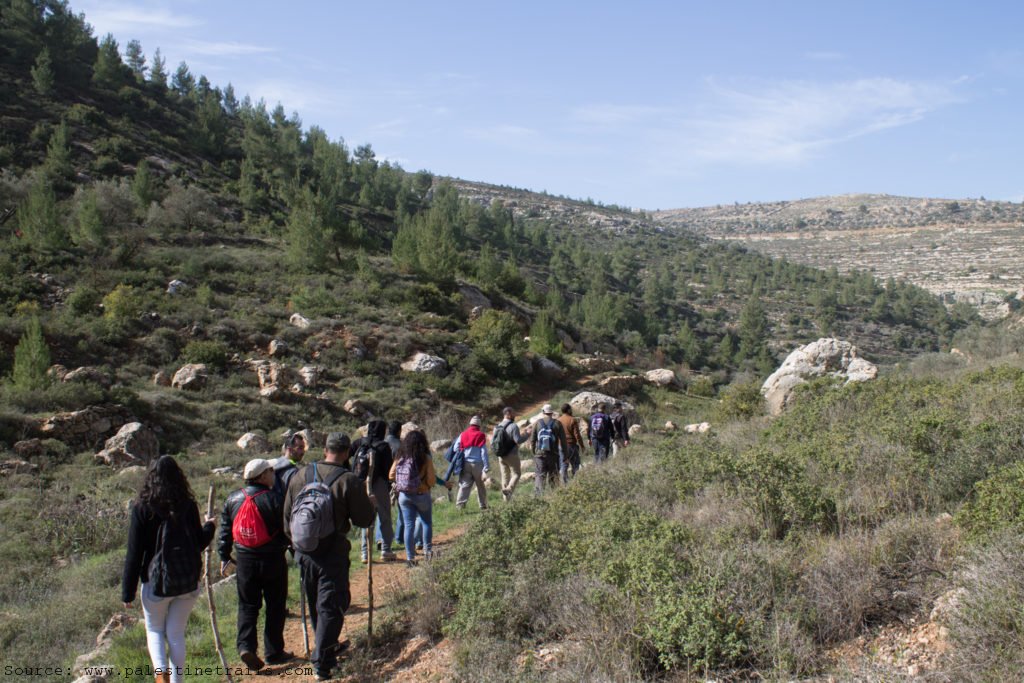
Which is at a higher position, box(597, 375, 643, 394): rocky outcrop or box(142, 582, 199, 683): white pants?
box(142, 582, 199, 683): white pants

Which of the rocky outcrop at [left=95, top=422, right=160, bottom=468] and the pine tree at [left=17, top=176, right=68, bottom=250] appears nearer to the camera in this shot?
the rocky outcrop at [left=95, top=422, right=160, bottom=468]

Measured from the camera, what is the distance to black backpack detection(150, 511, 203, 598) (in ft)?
13.2

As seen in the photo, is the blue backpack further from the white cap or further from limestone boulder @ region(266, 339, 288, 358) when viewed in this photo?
limestone boulder @ region(266, 339, 288, 358)

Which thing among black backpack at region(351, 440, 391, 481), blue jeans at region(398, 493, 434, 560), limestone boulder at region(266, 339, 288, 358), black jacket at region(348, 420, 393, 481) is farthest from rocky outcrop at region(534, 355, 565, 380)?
black backpack at region(351, 440, 391, 481)

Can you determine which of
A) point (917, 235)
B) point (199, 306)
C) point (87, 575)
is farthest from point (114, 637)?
point (917, 235)

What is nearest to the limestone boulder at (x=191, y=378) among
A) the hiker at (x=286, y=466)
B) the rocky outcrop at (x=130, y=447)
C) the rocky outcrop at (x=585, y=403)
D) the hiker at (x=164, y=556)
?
the rocky outcrop at (x=130, y=447)

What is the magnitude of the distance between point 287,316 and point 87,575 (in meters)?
19.3

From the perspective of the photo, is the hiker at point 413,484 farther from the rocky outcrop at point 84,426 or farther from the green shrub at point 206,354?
the green shrub at point 206,354

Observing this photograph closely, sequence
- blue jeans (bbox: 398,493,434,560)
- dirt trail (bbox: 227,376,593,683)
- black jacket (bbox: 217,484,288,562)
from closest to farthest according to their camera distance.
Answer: dirt trail (bbox: 227,376,593,683) < black jacket (bbox: 217,484,288,562) < blue jeans (bbox: 398,493,434,560)

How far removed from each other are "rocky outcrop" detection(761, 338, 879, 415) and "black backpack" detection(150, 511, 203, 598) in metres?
18.2

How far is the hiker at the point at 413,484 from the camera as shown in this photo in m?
6.68

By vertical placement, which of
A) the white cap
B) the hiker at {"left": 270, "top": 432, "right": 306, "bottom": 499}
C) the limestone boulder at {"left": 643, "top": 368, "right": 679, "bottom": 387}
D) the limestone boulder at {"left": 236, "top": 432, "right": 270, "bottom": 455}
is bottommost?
the limestone boulder at {"left": 643, "top": 368, "right": 679, "bottom": 387}

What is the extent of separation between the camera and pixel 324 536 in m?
4.48

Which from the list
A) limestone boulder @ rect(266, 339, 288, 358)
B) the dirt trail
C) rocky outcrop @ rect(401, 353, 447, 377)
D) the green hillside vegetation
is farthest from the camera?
rocky outcrop @ rect(401, 353, 447, 377)
